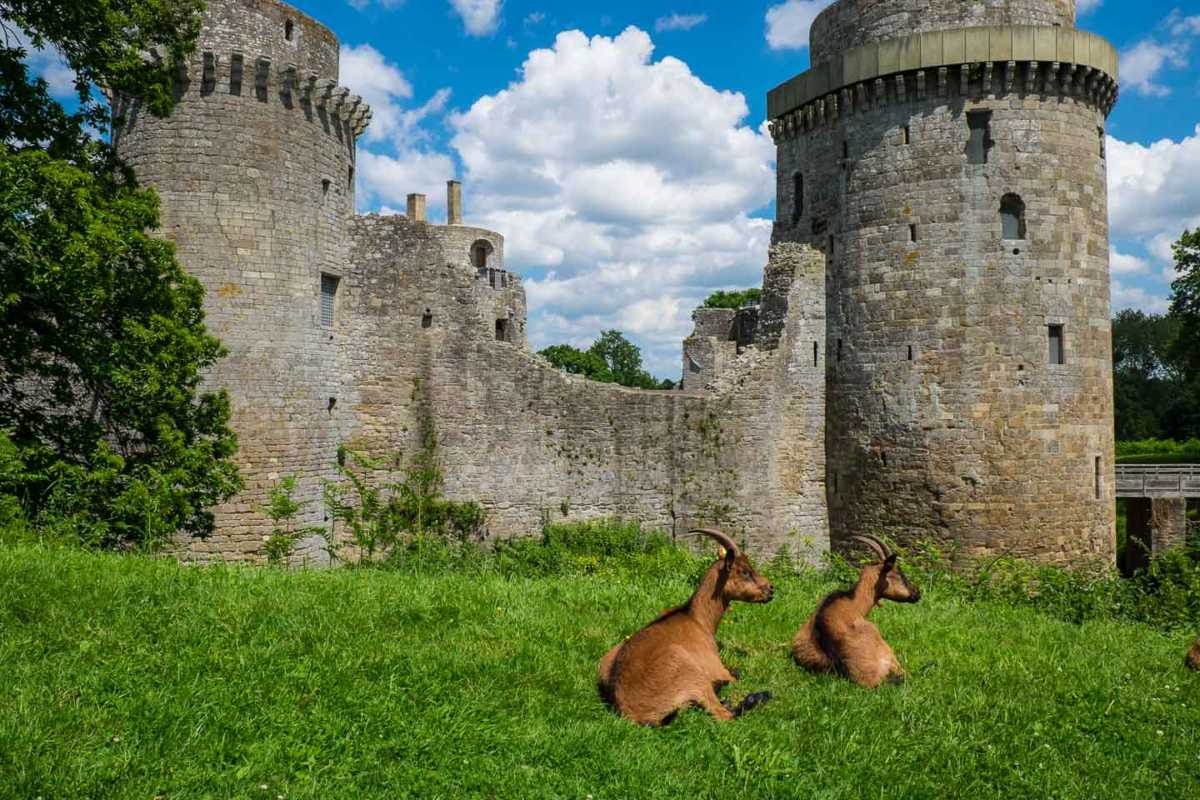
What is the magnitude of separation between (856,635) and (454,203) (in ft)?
144

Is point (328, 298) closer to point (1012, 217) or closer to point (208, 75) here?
point (208, 75)

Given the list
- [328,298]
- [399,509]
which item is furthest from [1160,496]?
[328,298]

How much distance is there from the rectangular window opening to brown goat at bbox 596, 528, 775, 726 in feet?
37.3

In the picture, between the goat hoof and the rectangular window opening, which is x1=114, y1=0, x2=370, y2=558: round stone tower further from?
the goat hoof

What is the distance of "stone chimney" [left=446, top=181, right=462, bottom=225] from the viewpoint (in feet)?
159

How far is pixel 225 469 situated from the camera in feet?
44.2

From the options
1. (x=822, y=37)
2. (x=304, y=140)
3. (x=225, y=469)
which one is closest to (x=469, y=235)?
(x=822, y=37)

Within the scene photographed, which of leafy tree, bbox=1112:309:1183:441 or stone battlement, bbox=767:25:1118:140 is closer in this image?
stone battlement, bbox=767:25:1118:140

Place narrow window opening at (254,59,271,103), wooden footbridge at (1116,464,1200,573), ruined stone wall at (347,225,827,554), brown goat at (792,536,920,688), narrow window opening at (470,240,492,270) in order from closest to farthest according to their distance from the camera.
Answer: brown goat at (792,536,920,688)
narrow window opening at (254,59,271,103)
ruined stone wall at (347,225,827,554)
wooden footbridge at (1116,464,1200,573)
narrow window opening at (470,240,492,270)

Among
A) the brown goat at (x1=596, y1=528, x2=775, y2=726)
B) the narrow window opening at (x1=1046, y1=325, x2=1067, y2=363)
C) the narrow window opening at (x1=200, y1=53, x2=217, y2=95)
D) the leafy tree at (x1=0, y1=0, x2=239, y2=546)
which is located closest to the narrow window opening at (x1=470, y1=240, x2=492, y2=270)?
the narrow window opening at (x1=200, y1=53, x2=217, y2=95)

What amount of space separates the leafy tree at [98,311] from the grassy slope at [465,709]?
3.55 metres

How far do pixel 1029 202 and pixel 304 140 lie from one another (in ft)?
45.6

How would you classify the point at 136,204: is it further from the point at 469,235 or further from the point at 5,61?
the point at 469,235

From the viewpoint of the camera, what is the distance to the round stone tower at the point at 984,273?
60.9 feet
